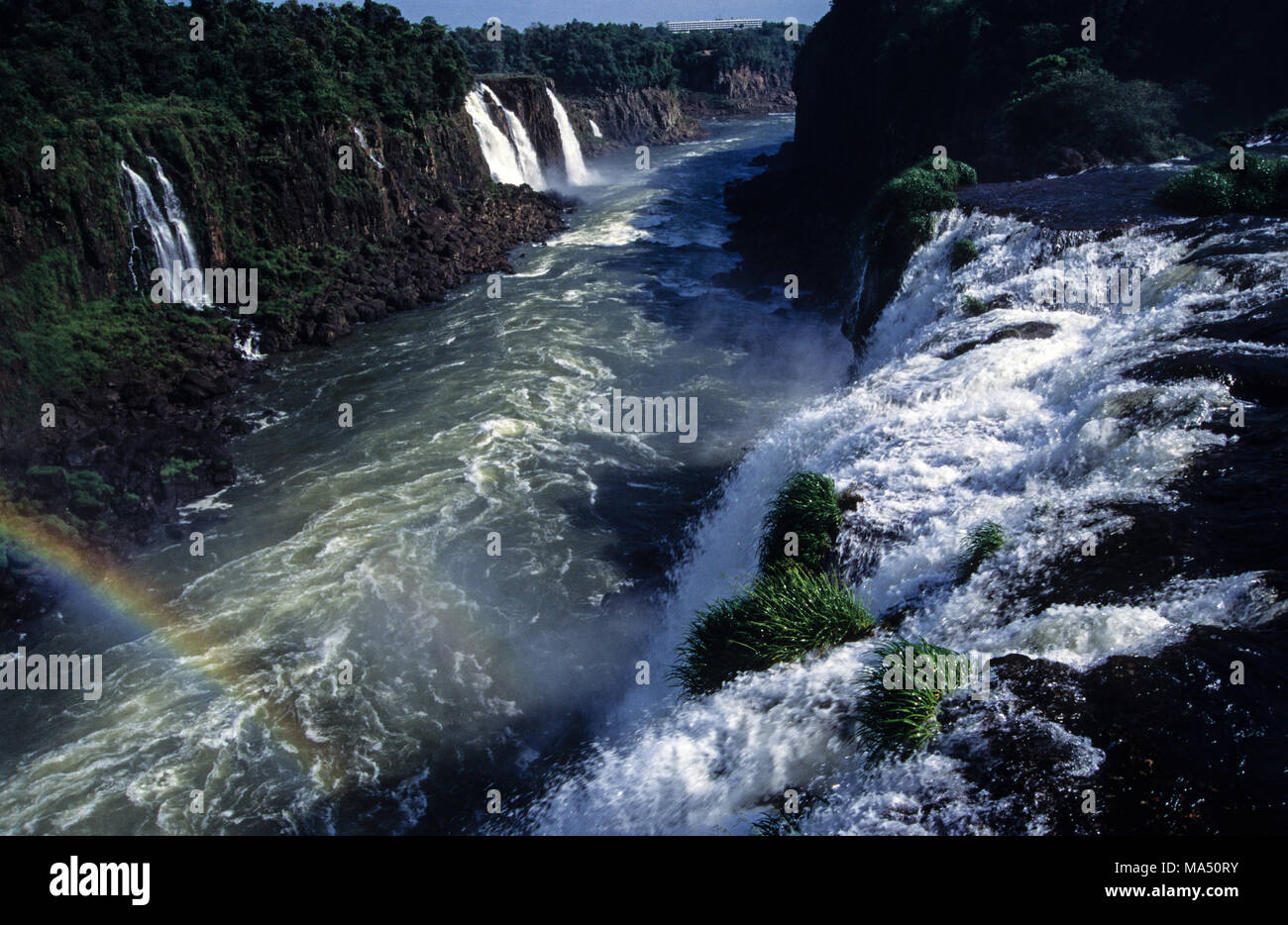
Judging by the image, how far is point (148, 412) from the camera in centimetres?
2491

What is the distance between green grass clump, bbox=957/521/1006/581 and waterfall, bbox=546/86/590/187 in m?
63.7

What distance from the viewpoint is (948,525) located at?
1166 centimetres

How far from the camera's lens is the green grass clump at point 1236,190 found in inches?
771

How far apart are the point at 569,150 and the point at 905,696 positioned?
69235 mm

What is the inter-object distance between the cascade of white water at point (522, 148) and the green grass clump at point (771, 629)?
181 ft

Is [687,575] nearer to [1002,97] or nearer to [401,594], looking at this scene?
[401,594]

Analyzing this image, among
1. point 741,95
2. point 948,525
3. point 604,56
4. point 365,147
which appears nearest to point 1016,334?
point 948,525

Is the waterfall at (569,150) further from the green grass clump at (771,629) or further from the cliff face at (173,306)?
the green grass clump at (771,629)

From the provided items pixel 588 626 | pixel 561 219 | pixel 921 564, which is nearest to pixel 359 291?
pixel 561 219

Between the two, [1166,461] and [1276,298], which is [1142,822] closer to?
[1166,461]

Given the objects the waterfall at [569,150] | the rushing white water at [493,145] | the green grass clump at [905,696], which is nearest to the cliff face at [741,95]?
the waterfall at [569,150]

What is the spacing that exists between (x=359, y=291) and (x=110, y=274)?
9453 millimetres

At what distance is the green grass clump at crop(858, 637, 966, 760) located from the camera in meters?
7.82

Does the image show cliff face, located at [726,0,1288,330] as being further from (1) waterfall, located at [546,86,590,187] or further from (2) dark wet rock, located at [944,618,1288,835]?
(1) waterfall, located at [546,86,590,187]
